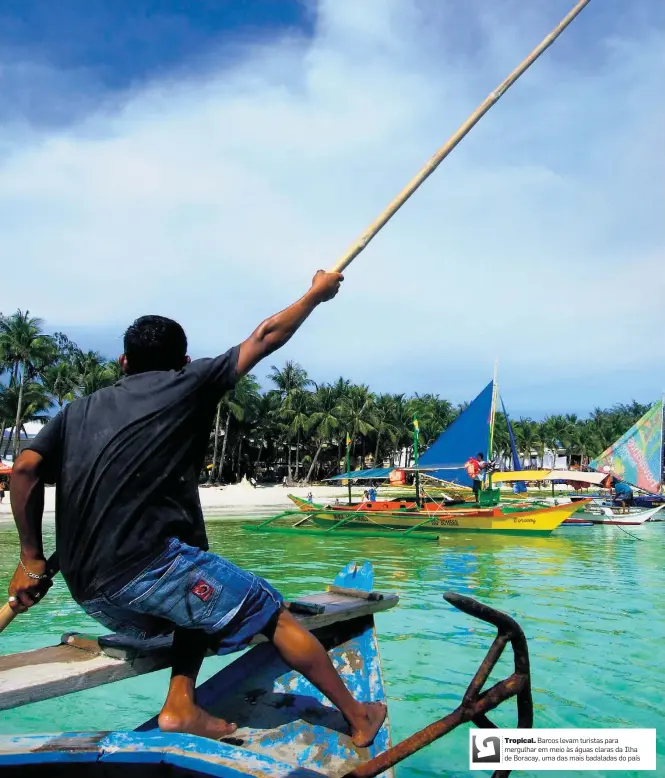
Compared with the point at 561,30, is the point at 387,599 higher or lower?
lower

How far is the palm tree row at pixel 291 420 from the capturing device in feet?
150

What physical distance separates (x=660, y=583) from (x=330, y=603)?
1041cm

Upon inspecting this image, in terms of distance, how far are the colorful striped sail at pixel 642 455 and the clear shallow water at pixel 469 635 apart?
16.7m

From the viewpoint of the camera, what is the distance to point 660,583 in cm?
1177

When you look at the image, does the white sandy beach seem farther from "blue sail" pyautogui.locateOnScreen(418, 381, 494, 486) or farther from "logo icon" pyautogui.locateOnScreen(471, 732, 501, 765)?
"logo icon" pyautogui.locateOnScreen(471, 732, 501, 765)

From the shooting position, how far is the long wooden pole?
114 inches

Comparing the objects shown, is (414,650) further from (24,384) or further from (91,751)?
(24,384)

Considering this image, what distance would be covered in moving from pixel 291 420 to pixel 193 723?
186 ft

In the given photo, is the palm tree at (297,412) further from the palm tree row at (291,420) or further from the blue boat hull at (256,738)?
the blue boat hull at (256,738)

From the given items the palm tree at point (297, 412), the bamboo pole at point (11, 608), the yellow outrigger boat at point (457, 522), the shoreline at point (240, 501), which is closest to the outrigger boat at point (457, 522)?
the yellow outrigger boat at point (457, 522)

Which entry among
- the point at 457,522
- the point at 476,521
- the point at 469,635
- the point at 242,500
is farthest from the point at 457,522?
the point at 242,500

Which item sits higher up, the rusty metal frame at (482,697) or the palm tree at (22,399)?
the palm tree at (22,399)

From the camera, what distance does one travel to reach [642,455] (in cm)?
3241

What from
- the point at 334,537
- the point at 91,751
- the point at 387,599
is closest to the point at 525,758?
the point at 91,751
